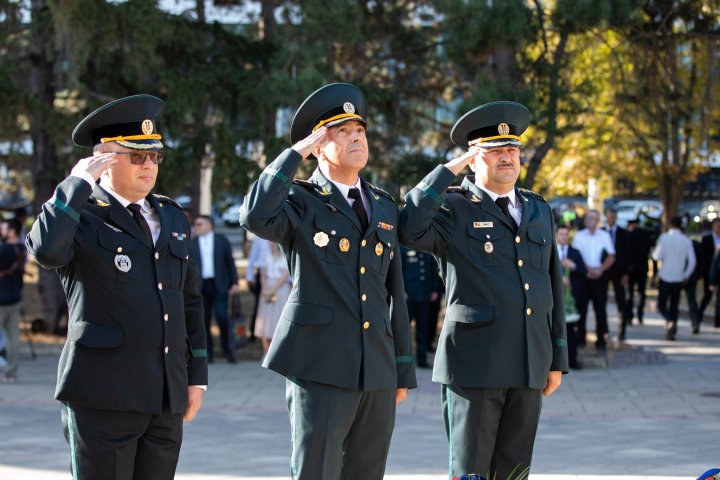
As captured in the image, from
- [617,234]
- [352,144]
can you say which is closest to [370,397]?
[352,144]

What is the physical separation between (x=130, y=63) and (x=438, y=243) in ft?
31.2

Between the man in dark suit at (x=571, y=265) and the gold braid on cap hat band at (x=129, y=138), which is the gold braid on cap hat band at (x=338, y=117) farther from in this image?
the man in dark suit at (x=571, y=265)

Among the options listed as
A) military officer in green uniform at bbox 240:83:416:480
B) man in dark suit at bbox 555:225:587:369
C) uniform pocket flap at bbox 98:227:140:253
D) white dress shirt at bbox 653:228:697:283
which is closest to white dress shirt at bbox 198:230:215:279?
man in dark suit at bbox 555:225:587:369

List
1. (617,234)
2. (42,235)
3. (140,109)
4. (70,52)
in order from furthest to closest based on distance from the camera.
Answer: (617,234) < (70,52) < (140,109) < (42,235)

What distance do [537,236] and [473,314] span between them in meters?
0.54

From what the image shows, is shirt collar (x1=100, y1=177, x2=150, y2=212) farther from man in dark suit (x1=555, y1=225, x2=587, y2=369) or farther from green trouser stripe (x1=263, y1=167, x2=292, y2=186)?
man in dark suit (x1=555, y1=225, x2=587, y2=369)

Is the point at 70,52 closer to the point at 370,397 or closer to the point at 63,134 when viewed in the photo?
the point at 63,134

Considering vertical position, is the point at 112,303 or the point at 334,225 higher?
the point at 334,225

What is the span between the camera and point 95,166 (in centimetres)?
479

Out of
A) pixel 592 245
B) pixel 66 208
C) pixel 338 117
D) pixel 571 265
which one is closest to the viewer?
pixel 66 208

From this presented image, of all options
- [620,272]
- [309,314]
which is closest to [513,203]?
[309,314]

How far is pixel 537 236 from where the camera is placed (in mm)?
5898

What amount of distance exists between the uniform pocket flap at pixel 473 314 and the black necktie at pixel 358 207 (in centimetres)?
75

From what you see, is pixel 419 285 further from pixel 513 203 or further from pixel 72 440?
pixel 72 440
